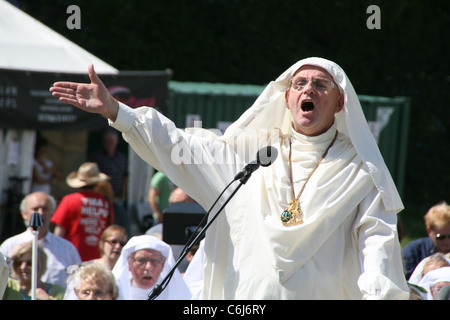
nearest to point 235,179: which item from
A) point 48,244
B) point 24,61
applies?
point 48,244

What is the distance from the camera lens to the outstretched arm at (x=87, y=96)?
3.83 m

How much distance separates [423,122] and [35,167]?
35.1ft

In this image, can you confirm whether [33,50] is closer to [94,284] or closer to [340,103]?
[94,284]

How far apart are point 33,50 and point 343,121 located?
6.98 m

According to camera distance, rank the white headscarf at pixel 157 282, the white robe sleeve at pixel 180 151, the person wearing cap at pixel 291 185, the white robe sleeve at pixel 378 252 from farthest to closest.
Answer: the white headscarf at pixel 157 282, the white robe sleeve at pixel 180 151, the person wearing cap at pixel 291 185, the white robe sleeve at pixel 378 252

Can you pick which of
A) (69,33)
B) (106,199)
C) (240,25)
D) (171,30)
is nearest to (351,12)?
(240,25)

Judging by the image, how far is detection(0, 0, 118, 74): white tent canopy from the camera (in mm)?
10195

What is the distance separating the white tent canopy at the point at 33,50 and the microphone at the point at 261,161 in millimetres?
6632

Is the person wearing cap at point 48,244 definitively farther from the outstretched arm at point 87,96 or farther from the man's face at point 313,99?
the man's face at point 313,99

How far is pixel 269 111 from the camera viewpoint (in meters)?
4.25

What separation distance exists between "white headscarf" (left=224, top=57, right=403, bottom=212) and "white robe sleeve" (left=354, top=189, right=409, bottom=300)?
0.22ft

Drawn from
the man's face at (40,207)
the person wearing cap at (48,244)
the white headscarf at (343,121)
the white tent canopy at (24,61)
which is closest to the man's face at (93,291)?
the person wearing cap at (48,244)

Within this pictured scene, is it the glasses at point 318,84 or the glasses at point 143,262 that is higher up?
the glasses at point 318,84
